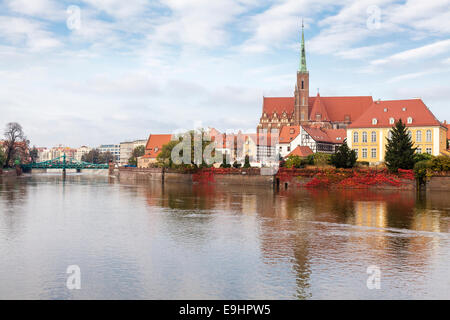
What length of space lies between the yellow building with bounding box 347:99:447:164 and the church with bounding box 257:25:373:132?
114ft

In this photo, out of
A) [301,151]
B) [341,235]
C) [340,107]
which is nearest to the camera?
[341,235]

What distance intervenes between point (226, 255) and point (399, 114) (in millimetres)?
56474

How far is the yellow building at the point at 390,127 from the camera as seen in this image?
64.2 m

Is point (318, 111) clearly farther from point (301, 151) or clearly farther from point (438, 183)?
point (438, 183)

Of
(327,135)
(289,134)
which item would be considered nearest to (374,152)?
(327,135)

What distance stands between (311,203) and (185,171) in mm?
38477

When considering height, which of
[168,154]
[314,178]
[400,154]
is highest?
[168,154]

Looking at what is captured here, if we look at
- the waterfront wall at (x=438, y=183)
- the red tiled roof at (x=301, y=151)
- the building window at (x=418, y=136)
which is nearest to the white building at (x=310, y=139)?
the red tiled roof at (x=301, y=151)

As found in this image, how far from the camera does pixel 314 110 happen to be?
108 m

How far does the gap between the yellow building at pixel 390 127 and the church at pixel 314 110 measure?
34836mm

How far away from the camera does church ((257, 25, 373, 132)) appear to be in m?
A: 106

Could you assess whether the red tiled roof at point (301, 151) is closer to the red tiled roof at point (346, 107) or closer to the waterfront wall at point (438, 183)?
the waterfront wall at point (438, 183)

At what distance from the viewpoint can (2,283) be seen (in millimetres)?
12781
